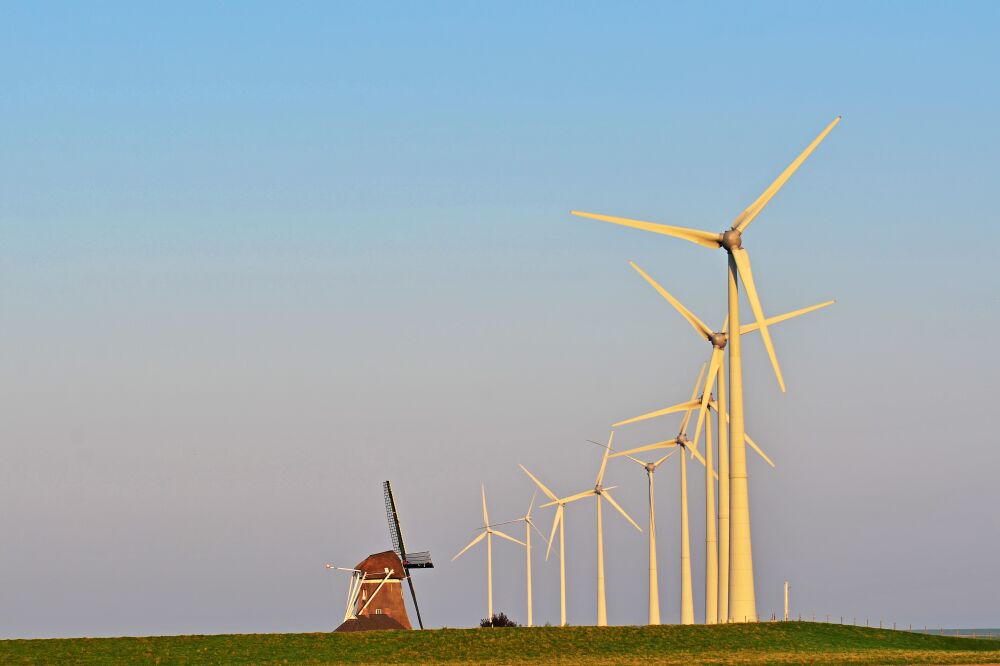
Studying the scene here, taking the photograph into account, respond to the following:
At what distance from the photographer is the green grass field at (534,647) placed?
7644cm

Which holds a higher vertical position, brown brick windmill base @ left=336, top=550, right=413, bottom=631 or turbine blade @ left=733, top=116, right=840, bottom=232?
turbine blade @ left=733, top=116, right=840, bottom=232

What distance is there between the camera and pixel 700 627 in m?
86.7

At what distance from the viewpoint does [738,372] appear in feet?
278

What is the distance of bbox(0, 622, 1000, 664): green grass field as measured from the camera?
251 ft

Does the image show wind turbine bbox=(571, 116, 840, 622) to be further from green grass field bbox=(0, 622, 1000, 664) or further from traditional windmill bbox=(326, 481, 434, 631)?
traditional windmill bbox=(326, 481, 434, 631)

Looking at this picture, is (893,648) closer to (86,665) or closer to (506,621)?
(86,665)

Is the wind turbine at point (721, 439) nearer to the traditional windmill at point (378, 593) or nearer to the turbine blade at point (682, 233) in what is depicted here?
the turbine blade at point (682, 233)

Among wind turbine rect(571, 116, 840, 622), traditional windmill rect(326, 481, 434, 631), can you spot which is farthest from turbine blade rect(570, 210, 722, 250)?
traditional windmill rect(326, 481, 434, 631)

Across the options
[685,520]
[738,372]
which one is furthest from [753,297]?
[685,520]

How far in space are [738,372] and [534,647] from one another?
63.3 ft

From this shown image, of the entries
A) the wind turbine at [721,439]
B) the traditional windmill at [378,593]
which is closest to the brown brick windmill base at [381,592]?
the traditional windmill at [378,593]

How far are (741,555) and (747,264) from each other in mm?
17023

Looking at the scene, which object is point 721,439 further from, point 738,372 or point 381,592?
point 381,592

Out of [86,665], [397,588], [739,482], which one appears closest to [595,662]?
[739,482]
